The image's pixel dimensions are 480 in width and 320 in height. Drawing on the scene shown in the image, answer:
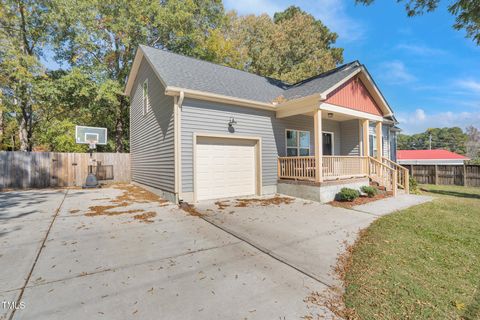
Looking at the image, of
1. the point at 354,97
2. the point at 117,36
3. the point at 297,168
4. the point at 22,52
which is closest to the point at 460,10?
the point at 354,97

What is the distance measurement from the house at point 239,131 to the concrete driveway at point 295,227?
106 cm

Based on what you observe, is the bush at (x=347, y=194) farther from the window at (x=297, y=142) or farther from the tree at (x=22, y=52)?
the tree at (x=22, y=52)

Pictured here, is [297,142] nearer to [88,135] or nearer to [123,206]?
[123,206]

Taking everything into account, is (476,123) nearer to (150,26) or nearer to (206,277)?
(150,26)

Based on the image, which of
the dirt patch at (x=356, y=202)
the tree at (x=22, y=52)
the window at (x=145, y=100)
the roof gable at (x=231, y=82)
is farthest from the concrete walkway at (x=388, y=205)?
the tree at (x=22, y=52)

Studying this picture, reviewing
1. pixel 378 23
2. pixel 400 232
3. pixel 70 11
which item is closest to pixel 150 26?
pixel 70 11

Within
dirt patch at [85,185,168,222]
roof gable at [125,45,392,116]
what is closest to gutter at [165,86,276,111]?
roof gable at [125,45,392,116]

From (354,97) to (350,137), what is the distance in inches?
136

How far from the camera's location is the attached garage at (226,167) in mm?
7609

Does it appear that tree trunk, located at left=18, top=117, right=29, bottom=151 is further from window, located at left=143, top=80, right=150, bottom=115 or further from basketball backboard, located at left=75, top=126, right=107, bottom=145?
window, located at left=143, top=80, right=150, bottom=115

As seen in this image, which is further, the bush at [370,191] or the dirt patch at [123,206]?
the bush at [370,191]

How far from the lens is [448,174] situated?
564 inches

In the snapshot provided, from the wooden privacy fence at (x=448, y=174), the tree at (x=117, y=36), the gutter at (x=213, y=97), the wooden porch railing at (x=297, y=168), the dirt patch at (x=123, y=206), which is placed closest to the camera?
the dirt patch at (x=123, y=206)

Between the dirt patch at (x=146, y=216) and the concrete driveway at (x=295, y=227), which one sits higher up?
the dirt patch at (x=146, y=216)
